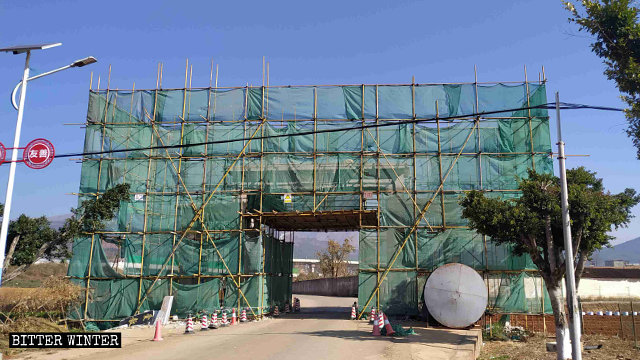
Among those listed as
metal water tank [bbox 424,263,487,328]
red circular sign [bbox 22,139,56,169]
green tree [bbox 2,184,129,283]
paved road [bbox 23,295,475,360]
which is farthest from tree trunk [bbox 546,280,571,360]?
green tree [bbox 2,184,129,283]

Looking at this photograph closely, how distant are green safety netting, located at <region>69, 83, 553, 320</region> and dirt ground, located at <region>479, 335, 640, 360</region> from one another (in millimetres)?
4719

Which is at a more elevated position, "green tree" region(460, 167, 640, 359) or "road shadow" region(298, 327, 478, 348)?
"green tree" region(460, 167, 640, 359)

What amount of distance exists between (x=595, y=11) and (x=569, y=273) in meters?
7.10

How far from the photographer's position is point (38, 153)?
43.0ft

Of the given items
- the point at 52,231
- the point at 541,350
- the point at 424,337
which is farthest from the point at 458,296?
the point at 52,231

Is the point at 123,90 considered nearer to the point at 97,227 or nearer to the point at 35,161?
the point at 97,227

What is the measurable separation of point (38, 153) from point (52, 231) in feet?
43.7

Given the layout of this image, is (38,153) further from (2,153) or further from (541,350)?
(541,350)

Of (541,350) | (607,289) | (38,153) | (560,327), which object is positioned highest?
(38,153)

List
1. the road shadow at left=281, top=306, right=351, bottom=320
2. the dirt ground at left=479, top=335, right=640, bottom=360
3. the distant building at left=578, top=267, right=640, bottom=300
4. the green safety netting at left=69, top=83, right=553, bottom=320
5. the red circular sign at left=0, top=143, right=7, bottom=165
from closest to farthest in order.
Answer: the red circular sign at left=0, top=143, right=7, bottom=165, the dirt ground at left=479, top=335, right=640, bottom=360, the green safety netting at left=69, top=83, right=553, bottom=320, the road shadow at left=281, top=306, right=351, bottom=320, the distant building at left=578, top=267, right=640, bottom=300

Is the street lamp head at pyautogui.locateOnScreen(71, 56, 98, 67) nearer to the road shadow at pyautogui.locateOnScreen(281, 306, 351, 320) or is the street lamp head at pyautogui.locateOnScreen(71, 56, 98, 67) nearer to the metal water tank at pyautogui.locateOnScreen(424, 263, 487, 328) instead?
the metal water tank at pyautogui.locateOnScreen(424, 263, 487, 328)

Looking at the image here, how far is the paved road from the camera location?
14352mm

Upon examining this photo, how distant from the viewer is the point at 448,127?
26047 millimetres

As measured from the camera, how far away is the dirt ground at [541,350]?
15.6m
